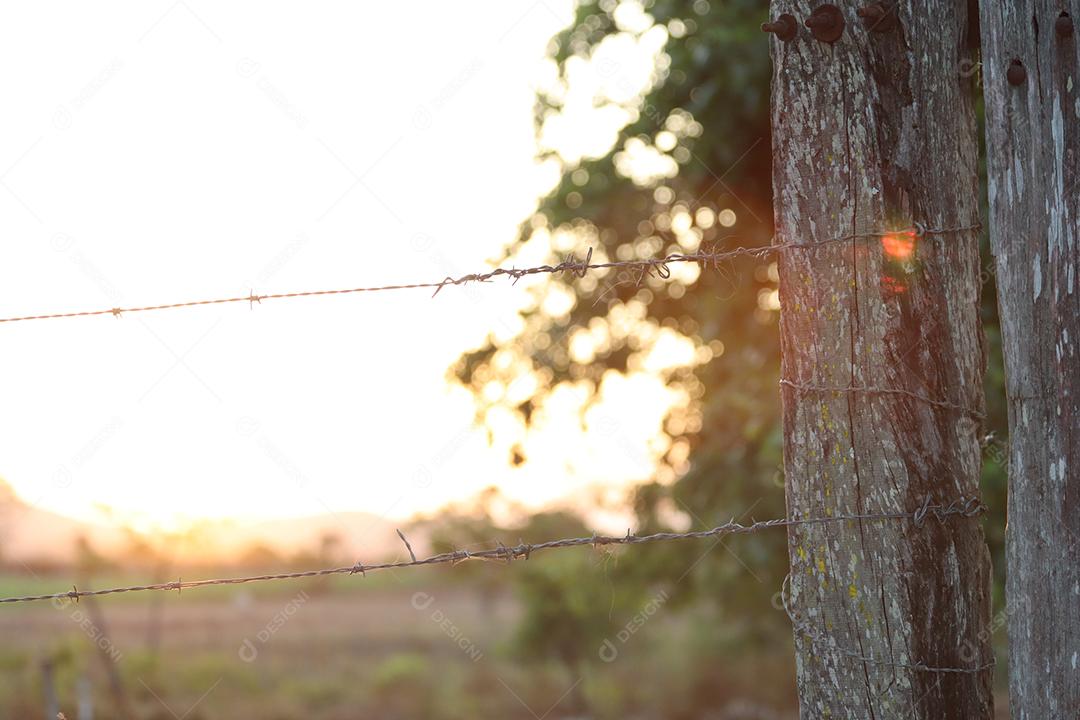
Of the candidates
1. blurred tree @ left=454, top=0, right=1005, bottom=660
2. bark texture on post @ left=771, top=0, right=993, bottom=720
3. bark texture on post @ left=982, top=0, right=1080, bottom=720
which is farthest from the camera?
blurred tree @ left=454, top=0, right=1005, bottom=660

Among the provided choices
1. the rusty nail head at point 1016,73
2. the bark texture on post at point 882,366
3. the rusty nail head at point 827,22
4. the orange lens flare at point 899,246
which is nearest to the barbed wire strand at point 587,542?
the bark texture on post at point 882,366

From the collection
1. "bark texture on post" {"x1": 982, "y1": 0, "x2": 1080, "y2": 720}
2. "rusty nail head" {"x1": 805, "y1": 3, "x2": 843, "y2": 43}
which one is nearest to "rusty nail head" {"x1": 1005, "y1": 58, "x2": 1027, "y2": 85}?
"bark texture on post" {"x1": 982, "y1": 0, "x2": 1080, "y2": 720}

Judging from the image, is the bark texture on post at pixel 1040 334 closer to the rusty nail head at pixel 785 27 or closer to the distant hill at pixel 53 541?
the rusty nail head at pixel 785 27

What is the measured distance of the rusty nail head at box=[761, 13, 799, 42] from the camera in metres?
2.03

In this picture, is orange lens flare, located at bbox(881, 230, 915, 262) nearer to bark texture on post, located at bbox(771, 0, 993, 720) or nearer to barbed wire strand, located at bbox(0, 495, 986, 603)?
bark texture on post, located at bbox(771, 0, 993, 720)

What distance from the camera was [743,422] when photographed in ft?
19.3

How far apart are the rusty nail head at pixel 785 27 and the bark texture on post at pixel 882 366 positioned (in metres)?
0.02

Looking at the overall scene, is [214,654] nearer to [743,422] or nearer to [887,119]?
[743,422]

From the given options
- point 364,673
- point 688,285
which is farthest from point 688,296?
point 364,673

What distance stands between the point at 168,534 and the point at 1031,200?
40.2 ft

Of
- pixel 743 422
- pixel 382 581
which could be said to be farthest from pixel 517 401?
pixel 382 581

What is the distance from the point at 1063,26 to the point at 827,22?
48 cm

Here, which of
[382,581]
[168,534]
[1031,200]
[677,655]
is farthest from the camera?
[382,581]

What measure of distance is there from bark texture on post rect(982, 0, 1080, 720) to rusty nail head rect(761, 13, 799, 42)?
0.43 metres
